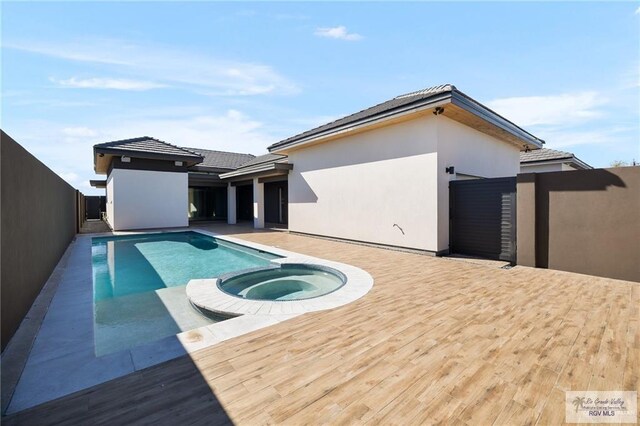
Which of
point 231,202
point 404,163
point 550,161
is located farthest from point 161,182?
point 550,161

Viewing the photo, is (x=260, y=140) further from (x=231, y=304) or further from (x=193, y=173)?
(x=231, y=304)

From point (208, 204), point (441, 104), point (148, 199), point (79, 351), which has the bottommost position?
point (79, 351)

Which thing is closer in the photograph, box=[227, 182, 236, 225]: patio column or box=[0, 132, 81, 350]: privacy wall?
box=[0, 132, 81, 350]: privacy wall

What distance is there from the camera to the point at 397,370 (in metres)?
2.44

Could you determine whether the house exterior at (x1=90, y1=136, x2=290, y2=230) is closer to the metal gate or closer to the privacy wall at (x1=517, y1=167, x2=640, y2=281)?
the metal gate

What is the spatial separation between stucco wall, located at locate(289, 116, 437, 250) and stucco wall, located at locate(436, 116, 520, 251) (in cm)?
29

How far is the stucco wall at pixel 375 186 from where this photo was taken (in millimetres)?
7871

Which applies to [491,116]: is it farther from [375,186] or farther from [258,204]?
[258,204]

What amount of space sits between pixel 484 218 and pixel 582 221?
6.47 ft

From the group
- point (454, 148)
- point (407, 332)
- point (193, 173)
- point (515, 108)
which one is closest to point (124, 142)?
point (193, 173)

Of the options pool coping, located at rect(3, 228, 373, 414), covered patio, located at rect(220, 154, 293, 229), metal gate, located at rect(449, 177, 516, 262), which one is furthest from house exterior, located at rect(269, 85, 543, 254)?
pool coping, located at rect(3, 228, 373, 414)

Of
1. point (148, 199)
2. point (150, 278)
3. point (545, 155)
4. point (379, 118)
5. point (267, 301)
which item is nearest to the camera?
point (267, 301)

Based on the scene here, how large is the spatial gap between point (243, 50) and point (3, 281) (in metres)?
7.96

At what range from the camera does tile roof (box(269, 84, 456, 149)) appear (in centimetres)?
733
